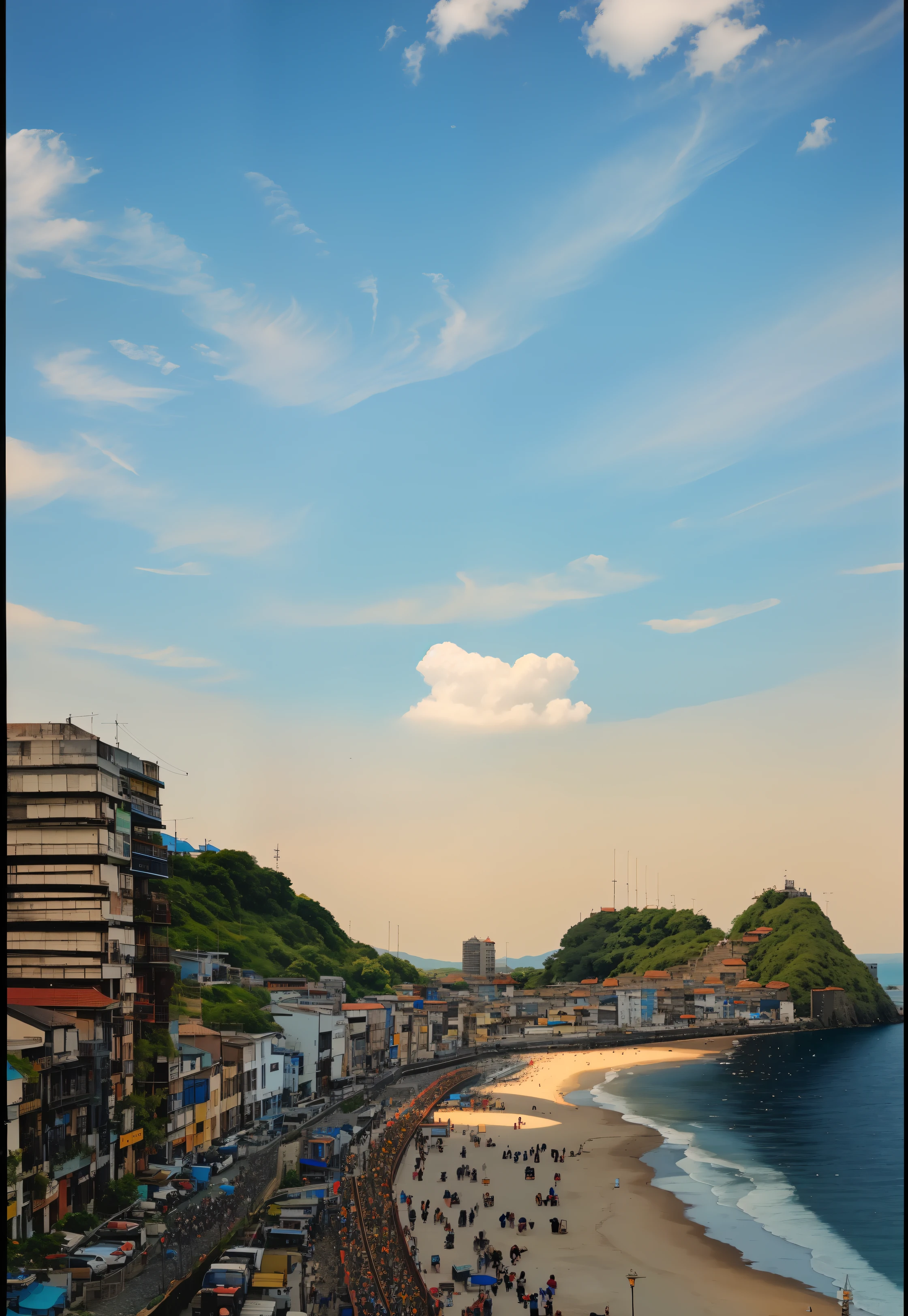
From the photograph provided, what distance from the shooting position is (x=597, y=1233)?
4250cm

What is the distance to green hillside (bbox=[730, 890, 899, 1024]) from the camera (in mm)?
176375

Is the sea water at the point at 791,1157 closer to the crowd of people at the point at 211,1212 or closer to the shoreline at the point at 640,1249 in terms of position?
the shoreline at the point at 640,1249

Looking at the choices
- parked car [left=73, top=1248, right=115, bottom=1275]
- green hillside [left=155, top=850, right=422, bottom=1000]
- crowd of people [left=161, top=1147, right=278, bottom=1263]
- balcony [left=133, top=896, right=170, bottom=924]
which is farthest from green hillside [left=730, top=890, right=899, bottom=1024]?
parked car [left=73, top=1248, right=115, bottom=1275]

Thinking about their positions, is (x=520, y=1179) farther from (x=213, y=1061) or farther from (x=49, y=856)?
(x=49, y=856)

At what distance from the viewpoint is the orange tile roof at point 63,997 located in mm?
37906

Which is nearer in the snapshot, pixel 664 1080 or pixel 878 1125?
pixel 878 1125

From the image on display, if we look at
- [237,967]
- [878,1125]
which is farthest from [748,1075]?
[237,967]

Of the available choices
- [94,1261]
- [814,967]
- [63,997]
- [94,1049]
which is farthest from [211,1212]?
[814,967]

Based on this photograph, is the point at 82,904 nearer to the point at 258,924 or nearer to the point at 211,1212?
the point at 211,1212

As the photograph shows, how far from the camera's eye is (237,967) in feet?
302

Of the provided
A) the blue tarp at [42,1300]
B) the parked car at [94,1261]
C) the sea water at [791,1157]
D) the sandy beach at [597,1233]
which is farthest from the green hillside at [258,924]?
the blue tarp at [42,1300]

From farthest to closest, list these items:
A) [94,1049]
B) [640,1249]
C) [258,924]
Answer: [258,924] < [640,1249] < [94,1049]

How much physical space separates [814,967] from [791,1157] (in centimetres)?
12672

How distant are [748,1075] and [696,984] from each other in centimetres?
7608
